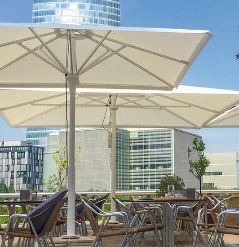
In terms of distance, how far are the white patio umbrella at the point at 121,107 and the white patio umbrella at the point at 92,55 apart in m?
0.52

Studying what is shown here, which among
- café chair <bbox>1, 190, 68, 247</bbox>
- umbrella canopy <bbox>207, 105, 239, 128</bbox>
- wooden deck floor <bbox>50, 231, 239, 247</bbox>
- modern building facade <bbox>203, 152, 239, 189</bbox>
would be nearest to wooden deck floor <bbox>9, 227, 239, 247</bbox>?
wooden deck floor <bbox>50, 231, 239, 247</bbox>

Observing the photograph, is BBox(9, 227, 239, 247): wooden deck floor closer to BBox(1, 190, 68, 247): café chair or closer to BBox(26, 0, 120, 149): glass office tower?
BBox(1, 190, 68, 247): café chair

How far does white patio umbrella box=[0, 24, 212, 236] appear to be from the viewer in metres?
6.28

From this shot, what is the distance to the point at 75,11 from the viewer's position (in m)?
128

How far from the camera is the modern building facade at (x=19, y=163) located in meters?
83.0

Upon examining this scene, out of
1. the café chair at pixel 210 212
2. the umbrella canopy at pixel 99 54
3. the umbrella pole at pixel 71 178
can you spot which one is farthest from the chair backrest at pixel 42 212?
the umbrella pole at pixel 71 178

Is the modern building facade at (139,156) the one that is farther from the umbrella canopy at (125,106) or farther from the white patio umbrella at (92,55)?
the white patio umbrella at (92,55)

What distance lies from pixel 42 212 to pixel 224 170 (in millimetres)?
A: 85381

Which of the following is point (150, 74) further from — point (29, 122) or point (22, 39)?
point (29, 122)

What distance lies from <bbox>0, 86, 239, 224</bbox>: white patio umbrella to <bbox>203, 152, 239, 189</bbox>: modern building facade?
7607 centimetres

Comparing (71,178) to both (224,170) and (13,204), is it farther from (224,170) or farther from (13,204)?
(224,170)

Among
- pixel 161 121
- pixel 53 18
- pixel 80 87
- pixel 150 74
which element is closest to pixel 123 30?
pixel 150 74

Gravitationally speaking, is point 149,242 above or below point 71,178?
below

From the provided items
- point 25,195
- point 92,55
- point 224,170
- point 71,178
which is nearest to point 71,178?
point 71,178
